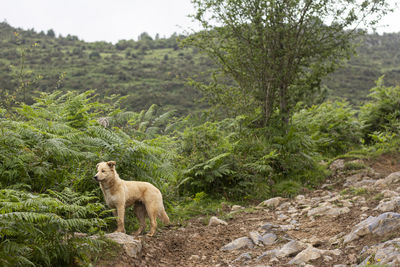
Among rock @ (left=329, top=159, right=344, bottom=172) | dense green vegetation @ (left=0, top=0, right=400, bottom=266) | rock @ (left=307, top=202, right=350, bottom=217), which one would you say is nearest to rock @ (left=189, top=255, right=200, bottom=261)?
dense green vegetation @ (left=0, top=0, right=400, bottom=266)

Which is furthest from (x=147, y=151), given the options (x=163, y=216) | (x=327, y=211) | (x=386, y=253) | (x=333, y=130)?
(x=333, y=130)

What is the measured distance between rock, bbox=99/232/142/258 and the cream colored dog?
319 millimetres

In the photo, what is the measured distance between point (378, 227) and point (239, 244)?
1.97 meters

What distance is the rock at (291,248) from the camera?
4.67 metres

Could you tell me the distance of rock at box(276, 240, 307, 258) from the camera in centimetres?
467

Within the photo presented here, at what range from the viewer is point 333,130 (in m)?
13.4

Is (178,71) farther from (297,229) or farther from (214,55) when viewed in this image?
(297,229)

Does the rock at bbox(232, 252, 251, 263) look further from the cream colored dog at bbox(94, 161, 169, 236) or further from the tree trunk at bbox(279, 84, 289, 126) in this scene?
the tree trunk at bbox(279, 84, 289, 126)

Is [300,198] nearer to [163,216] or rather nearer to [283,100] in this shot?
[163,216]

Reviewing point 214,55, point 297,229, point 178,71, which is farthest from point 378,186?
point 178,71

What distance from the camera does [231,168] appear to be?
873 centimetres

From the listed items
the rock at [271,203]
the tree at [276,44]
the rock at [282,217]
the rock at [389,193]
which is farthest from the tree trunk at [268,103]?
the rock at [389,193]

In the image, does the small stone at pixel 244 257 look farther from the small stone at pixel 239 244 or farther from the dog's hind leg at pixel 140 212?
the dog's hind leg at pixel 140 212

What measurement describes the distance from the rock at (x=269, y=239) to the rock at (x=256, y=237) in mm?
51
